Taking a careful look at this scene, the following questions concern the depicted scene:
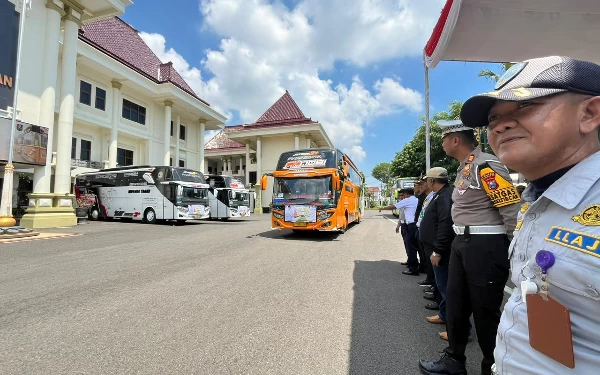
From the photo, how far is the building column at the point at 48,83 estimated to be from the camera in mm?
12844

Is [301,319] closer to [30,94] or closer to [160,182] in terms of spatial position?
[160,182]

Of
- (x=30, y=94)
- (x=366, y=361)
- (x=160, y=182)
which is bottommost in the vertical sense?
(x=366, y=361)

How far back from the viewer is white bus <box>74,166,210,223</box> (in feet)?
51.3

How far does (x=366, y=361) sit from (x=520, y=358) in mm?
1849

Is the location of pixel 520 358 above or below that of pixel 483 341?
above

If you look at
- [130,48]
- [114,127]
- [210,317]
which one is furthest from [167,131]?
[210,317]

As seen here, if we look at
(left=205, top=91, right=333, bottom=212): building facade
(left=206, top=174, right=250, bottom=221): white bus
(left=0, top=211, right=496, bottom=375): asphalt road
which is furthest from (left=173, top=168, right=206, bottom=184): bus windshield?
(left=205, top=91, right=333, bottom=212): building facade

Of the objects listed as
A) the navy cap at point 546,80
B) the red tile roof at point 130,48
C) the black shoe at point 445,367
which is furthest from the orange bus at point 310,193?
the red tile roof at point 130,48

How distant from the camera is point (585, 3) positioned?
3.44 metres

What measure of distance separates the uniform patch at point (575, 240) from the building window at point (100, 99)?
23.3m

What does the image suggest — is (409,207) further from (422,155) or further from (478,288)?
(422,155)

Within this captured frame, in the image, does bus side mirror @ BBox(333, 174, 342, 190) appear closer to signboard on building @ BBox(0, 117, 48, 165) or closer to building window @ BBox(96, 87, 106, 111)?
signboard on building @ BBox(0, 117, 48, 165)

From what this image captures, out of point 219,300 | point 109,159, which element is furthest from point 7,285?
point 109,159

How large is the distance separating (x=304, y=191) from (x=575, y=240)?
32.6 feet
